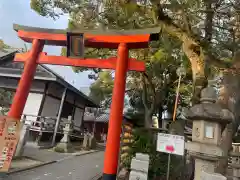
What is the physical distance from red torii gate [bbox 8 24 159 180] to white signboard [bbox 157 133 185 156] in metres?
1.37

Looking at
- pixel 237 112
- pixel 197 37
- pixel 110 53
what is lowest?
pixel 237 112

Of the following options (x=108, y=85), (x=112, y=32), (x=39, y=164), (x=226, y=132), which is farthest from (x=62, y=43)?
(x=108, y=85)

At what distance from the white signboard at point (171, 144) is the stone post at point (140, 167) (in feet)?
2.09

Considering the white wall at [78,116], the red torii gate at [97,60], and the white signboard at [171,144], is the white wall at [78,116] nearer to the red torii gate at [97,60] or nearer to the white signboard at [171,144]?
the red torii gate at [97,60]

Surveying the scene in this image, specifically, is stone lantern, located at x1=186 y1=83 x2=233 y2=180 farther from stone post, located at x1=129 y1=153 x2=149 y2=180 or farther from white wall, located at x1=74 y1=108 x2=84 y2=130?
white wall, located at x1=74 y1=108 x2=84 y2=130

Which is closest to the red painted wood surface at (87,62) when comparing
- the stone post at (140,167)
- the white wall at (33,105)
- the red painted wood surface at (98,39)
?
the red painted wood surface at (98,39)

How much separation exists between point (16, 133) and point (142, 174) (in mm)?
3758

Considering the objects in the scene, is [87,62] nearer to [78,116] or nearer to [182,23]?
[182,23]

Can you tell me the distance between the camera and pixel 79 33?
7.57 metres

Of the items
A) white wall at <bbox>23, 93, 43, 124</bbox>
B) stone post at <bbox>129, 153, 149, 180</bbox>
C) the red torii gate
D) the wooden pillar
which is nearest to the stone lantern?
stone post at <bbox>129, 153, 149, 180</bbox>

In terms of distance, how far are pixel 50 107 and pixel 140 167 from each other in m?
11.4

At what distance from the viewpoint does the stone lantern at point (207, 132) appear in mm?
5586

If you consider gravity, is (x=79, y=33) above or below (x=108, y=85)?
below

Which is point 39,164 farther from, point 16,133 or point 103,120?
point 103,120
